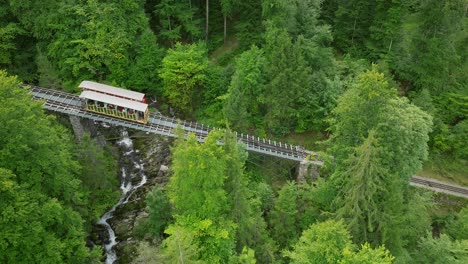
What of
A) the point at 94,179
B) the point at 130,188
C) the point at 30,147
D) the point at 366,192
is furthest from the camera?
the point at 130,188

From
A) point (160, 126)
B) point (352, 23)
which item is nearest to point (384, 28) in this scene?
point (352, 23)

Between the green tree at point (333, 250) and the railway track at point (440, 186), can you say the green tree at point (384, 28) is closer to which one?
the railway track at point (440, 186)

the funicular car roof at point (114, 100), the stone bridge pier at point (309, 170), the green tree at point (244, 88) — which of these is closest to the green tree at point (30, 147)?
the funicular car roof at point (114, 100)

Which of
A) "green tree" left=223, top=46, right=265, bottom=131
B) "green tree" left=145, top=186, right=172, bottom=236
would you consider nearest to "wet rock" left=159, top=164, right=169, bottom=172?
"green tree" left=223, top=46, right=265, bottom=131

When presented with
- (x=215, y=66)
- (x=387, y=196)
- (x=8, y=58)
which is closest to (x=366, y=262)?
(x=387, y=196)

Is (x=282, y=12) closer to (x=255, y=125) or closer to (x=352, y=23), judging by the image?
(x=352, y=23)

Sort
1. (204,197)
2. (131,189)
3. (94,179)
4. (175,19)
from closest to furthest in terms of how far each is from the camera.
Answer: (204,197) < (94,179) < (131,189) < (175,19)
